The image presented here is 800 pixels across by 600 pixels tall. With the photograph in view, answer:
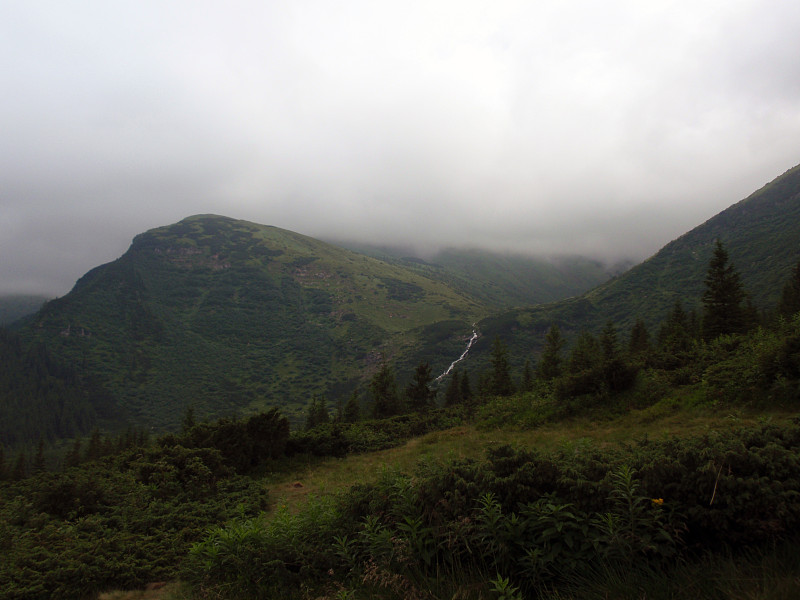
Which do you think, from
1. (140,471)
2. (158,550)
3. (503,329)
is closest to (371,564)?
(158,550)

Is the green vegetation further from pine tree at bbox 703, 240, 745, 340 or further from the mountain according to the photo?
the mountain

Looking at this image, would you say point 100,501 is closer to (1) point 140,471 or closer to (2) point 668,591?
(1) point 140,471

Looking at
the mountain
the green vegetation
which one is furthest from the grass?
the mountain

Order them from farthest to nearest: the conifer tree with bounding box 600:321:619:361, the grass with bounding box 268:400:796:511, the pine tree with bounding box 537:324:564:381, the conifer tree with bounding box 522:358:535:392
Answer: the pine tree with bounding box 537:324:564:381 < the conifer tree with bounding box 522:358:535:392 < the conifer tree with bounding box 600:321:619:361 < the grass with bounding box 268:400:796:511

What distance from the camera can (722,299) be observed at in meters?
31.8

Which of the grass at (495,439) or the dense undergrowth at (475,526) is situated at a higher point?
the dense undergrowth at (475,526)

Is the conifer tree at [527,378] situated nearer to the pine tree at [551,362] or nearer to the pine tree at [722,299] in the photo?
the pine tree at [551,362]

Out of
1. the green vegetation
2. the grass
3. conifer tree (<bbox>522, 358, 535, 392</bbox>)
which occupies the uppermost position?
the green vegetation

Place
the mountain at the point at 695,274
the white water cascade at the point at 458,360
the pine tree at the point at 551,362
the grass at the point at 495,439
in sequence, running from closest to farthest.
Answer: the grass at the point at 495,439
the pine tree at the point at 551,362
the mountain at the point at 695,274
the white water cascade at the point at 458,360

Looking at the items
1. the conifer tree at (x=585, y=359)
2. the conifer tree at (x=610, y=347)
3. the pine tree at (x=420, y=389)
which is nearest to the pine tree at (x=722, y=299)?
the conifer tree at (x=610, y=347)

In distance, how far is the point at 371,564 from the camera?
4668 mm

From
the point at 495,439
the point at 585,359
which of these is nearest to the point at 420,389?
the point at 585,359

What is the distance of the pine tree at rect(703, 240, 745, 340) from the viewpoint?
102 ft

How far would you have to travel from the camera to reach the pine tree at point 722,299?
31000 millimetres
